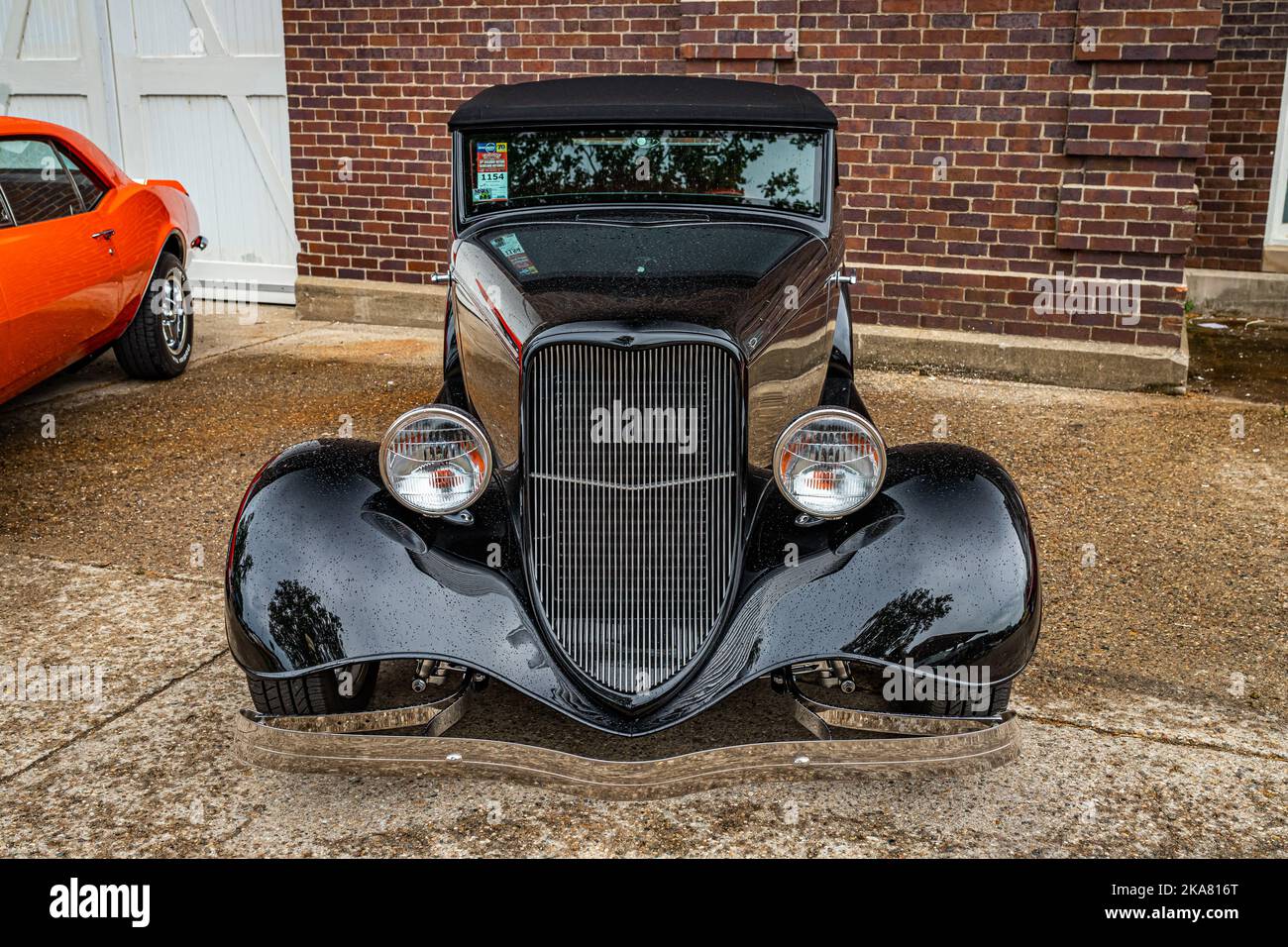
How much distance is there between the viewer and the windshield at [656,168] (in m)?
4.09

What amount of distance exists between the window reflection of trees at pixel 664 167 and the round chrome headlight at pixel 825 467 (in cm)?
139

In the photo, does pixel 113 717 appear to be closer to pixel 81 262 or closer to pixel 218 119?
pixel 81 262

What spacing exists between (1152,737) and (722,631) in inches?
57.6

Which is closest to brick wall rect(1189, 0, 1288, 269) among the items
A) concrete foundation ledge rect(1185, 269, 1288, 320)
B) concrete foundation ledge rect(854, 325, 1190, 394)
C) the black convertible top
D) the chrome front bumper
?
concrete foundation ledge rect(1185, 269, 1288, 320)

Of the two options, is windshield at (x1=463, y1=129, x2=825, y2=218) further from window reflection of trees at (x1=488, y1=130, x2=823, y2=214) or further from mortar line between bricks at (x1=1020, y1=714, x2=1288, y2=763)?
mortar line between bricks at (x1=1020, y1=714, x2=1288, y2=763)

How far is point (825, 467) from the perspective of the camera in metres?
2.99

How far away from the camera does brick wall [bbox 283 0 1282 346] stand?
706cm

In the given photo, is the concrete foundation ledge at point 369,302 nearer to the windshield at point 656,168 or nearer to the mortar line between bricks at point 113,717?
the windshield at point 656,168

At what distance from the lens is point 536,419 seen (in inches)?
118

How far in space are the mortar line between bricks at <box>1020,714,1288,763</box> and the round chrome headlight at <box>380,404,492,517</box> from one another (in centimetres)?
187

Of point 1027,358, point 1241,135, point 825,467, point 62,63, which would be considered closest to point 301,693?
point 825,467

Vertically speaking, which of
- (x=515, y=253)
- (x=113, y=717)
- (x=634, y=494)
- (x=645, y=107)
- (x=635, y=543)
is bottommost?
(x=113, y=717)
